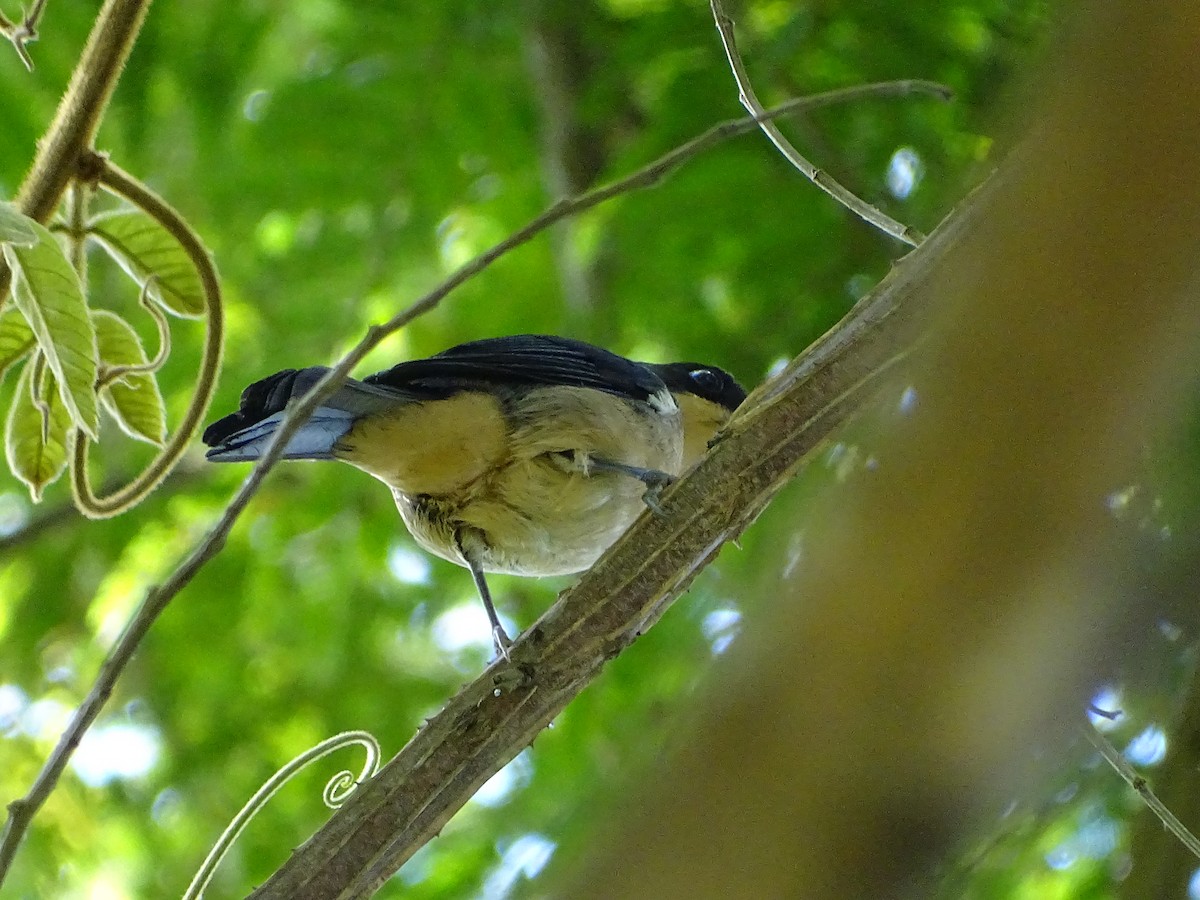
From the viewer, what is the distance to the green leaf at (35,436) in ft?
5.27

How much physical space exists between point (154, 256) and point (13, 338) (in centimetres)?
21

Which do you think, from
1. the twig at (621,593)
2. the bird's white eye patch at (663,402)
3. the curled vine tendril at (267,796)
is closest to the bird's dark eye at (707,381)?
the bird's white eye patch at (663,402)

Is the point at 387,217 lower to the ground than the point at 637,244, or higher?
higher

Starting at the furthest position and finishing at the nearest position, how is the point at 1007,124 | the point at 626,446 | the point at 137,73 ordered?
the point at 137,73
the point at 626,446
the point at 1007,124

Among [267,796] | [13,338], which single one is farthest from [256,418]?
[267,796]

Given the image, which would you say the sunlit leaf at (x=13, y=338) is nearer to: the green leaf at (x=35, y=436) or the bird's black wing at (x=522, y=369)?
the green leaf at (x=35, y=436)

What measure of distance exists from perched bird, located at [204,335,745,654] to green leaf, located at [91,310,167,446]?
1.88 feet

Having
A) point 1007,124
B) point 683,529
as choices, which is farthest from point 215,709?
point 1007,124

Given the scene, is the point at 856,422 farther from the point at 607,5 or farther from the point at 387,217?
the point at 607,5

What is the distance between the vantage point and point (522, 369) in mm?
2543

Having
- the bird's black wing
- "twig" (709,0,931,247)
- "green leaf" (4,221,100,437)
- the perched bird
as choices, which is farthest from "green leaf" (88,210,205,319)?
"twig" (709,0,931,247)

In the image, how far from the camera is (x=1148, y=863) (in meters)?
1.80

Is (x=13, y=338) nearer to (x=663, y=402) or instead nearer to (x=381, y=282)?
(x=663, y=402)

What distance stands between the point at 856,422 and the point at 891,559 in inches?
40.6
